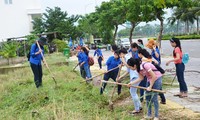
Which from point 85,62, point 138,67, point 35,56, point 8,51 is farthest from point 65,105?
point 8,51

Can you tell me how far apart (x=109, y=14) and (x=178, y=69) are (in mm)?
29221

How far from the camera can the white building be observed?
3384cm

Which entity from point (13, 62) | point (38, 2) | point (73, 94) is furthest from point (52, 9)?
point (73, 94)

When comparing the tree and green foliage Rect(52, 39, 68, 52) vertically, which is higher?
the tree

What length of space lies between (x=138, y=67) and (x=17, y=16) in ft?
103

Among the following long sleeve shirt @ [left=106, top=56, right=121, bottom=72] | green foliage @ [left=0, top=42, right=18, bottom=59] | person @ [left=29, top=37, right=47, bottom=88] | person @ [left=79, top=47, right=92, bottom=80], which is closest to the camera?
long sleeve shirt @ [left=106, top=56, right=121, bottom=72]

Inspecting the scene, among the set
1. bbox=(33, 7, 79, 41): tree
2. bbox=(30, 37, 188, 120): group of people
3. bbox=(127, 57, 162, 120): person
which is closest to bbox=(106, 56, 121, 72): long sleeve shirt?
bbox=(30, 37, 188, 120): group of people

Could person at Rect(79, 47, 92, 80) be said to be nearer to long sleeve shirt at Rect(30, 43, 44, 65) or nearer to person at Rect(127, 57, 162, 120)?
long sleeve shirt at Rect(30, 43, 44, 65)

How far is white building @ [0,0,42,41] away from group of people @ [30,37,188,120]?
24570 mm

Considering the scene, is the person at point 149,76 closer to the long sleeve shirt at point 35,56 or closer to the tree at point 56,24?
the long sleeve shirt at point 35,56

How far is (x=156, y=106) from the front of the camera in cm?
583

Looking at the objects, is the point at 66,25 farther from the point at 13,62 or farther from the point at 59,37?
the point at 13,62

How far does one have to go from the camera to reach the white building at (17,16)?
3384cm

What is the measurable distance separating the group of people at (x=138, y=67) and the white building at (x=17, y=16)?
80.6 feet
